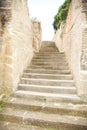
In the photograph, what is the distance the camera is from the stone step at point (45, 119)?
3.75 metres

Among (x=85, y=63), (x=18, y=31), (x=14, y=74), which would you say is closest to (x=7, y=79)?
(x=14, y=74)

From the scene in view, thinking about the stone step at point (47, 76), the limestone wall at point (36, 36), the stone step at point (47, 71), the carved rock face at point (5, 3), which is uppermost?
the carved rock face at point (5, 3)

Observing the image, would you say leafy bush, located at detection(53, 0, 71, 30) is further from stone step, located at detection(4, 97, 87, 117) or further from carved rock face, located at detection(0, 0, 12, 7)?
stone step, located at detection(4, 97, 87, 117)

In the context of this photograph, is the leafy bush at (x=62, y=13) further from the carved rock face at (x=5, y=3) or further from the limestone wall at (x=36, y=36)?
the carved rock face at (x=5, y=3)

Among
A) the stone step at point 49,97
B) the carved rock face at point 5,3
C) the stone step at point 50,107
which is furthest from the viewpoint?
the carved rock face at point 5,3

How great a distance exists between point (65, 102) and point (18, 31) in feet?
8.49

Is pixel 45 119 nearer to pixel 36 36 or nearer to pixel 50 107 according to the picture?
pixel 50 107

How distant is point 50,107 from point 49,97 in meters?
0.49

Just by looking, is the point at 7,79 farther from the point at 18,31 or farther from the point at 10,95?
the point at 18,31

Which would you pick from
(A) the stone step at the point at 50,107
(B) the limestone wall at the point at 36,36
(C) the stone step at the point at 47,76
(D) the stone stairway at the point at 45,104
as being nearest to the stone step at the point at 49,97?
(D) the stone stairway at the point at 45,104

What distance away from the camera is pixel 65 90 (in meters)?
5.05

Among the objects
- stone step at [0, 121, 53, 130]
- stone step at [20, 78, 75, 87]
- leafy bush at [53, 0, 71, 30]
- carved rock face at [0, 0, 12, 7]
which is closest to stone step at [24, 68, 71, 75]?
stone step at [20, 78, 75, 87]

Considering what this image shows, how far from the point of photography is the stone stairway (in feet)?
12.6

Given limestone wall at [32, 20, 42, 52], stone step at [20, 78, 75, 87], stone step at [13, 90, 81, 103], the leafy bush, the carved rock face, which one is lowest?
stone step at [13, 90, 81, 103]
